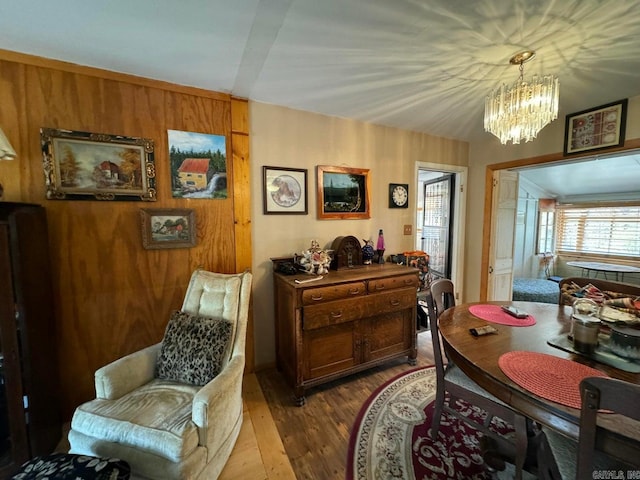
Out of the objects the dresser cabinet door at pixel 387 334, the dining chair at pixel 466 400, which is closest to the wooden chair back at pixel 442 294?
the dining chair at pixel 466 400

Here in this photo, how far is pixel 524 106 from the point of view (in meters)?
1.53

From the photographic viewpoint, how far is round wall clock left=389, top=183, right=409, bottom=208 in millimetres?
2924

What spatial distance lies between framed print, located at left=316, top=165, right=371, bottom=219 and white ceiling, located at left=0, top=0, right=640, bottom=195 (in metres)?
0.72

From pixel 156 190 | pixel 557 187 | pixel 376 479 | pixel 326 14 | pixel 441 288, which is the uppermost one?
pixel 326 14

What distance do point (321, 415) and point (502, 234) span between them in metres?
3.22

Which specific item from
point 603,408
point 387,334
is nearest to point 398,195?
point 387,334

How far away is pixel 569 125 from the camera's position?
2.49 m

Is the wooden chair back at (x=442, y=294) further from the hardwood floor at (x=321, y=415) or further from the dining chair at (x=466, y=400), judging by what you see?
the hardwood floor at (x=321, y=415)

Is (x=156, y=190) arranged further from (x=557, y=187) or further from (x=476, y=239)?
(x=557, y=187)

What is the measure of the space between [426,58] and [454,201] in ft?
7.68

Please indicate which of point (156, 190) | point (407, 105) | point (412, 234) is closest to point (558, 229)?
point (412, 234)

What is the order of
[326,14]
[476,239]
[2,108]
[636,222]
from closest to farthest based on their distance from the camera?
1. [326,14]
2. [2,108]
3. [476,239]
4. [636,222]

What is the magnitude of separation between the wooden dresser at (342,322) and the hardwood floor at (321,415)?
0.12 meters

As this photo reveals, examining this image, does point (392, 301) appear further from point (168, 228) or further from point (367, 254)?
point (168, 228)
